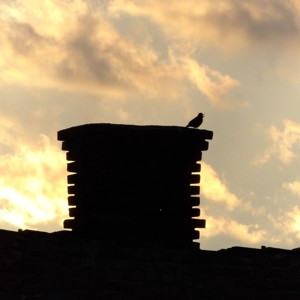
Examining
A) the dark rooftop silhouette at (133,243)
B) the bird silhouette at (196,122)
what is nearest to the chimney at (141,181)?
the dark rooftop silhouette at (133,243)

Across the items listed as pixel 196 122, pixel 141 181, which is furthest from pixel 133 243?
pixel 196 122

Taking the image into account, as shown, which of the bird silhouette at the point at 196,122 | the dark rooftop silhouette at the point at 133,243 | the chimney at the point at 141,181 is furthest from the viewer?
the bird silhouette at the point at 196,122

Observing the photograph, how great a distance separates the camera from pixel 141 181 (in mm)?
15266

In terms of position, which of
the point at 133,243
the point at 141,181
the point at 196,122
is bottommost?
the point at 133,243

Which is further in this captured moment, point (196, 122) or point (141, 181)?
point (196, 122)

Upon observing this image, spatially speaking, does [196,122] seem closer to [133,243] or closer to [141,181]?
[141,181]

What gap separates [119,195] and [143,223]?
0.65 m

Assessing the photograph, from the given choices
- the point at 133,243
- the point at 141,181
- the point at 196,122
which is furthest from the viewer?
the point at 196,122

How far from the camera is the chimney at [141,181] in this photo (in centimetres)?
1509

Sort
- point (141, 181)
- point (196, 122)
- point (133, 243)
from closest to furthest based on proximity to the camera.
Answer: point (133, 243), point (141, 181), point (196, 122)

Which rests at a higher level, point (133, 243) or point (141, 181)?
point (141, 181)

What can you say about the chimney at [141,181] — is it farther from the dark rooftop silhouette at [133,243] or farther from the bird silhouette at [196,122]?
the bird silhouette at [196,122]

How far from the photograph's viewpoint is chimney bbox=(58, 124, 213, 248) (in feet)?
49.5

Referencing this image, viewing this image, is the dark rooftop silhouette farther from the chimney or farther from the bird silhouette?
the bird silhouette
